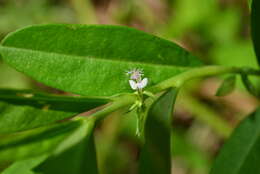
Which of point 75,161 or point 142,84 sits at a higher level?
point 142,84

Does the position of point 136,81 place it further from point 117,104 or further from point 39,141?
point 39,141

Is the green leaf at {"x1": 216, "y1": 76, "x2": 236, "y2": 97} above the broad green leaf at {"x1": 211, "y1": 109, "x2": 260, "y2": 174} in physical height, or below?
above

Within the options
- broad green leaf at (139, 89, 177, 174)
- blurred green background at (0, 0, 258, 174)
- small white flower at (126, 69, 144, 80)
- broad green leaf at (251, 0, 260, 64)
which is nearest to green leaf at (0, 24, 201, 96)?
small white flower at (126, 69, 144, 80)

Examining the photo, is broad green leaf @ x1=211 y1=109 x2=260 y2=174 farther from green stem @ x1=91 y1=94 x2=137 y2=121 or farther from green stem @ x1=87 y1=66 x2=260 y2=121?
green stem @ x1=91 y1=94 x2=137 y2=121

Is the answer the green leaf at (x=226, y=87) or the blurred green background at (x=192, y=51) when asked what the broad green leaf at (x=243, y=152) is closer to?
the green leaf at (x=226, y=87)

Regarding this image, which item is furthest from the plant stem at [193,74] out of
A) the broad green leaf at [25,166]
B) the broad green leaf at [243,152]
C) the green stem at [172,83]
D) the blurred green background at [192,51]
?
the blurred green background at [192,51]

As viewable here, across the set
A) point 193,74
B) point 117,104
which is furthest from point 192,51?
point 117,104
